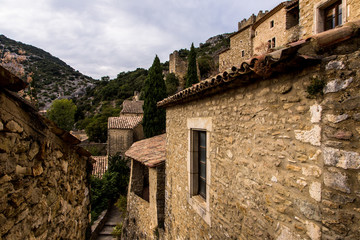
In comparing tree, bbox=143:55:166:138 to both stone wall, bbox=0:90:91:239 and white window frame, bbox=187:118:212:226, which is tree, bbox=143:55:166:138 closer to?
white window frame, bbox=187:118:212:226

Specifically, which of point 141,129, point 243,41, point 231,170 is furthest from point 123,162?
point 243,41

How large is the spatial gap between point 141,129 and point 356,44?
1771 cm

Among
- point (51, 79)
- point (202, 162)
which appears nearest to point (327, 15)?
point (202, 162)

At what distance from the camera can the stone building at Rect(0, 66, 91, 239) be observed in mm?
1496

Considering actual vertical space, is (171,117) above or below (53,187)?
above

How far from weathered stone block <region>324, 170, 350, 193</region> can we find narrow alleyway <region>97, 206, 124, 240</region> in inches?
477

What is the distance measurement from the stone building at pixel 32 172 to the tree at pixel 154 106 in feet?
46.7

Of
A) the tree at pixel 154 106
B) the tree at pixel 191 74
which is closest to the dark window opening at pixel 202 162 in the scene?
the tree at pixel 154 106

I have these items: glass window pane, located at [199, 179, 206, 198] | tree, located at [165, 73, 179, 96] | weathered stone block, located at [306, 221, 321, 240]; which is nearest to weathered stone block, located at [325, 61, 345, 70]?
weathered stone block, located at [306, 221, 321, 240]

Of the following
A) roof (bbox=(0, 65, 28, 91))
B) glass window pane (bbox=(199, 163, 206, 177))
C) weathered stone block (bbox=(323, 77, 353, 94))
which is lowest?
glass window pane (bbox=(199, 163, 206, 177))

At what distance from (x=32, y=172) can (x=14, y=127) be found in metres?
0.53

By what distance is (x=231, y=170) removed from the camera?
3225mm

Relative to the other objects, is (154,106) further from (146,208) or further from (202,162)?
(202,162)

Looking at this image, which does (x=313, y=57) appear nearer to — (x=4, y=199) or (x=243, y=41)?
(x=4, y=199)
